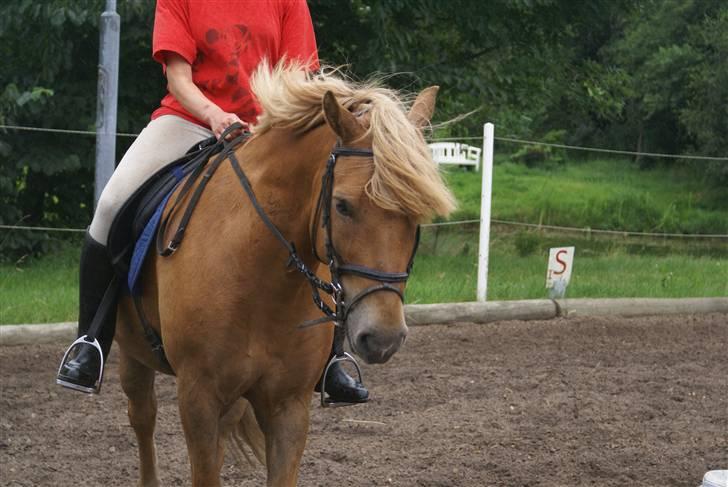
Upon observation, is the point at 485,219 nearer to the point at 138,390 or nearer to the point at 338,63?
the point at 338,63

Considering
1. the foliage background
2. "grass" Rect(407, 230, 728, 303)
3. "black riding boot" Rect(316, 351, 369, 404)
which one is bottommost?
"black riding boot" Rect(316, 351, 369, 404)

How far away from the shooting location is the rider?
3.99 m

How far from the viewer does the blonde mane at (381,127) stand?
2914 mm

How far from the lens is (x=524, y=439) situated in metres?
5.50

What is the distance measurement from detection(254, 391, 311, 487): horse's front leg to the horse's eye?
901 millimetres

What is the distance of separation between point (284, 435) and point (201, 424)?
0.28 metres

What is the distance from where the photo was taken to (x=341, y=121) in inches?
121

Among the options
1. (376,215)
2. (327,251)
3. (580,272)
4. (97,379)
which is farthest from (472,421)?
(580,272)

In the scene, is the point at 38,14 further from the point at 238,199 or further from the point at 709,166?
the point at 709,166

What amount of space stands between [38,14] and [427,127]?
811cm

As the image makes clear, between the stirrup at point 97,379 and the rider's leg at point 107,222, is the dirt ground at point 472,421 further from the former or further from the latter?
the rider's leg at point 107,222

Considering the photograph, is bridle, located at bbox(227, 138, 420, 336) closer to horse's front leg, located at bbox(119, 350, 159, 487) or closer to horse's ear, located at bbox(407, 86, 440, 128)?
horse's ear, located at bbox(407, 86, 440, 128)

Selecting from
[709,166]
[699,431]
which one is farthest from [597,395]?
[709,166]

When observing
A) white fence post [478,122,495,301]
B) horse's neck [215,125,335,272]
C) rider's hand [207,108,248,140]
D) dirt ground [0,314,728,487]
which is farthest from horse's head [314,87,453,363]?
white fence post [478,122,495,301]
